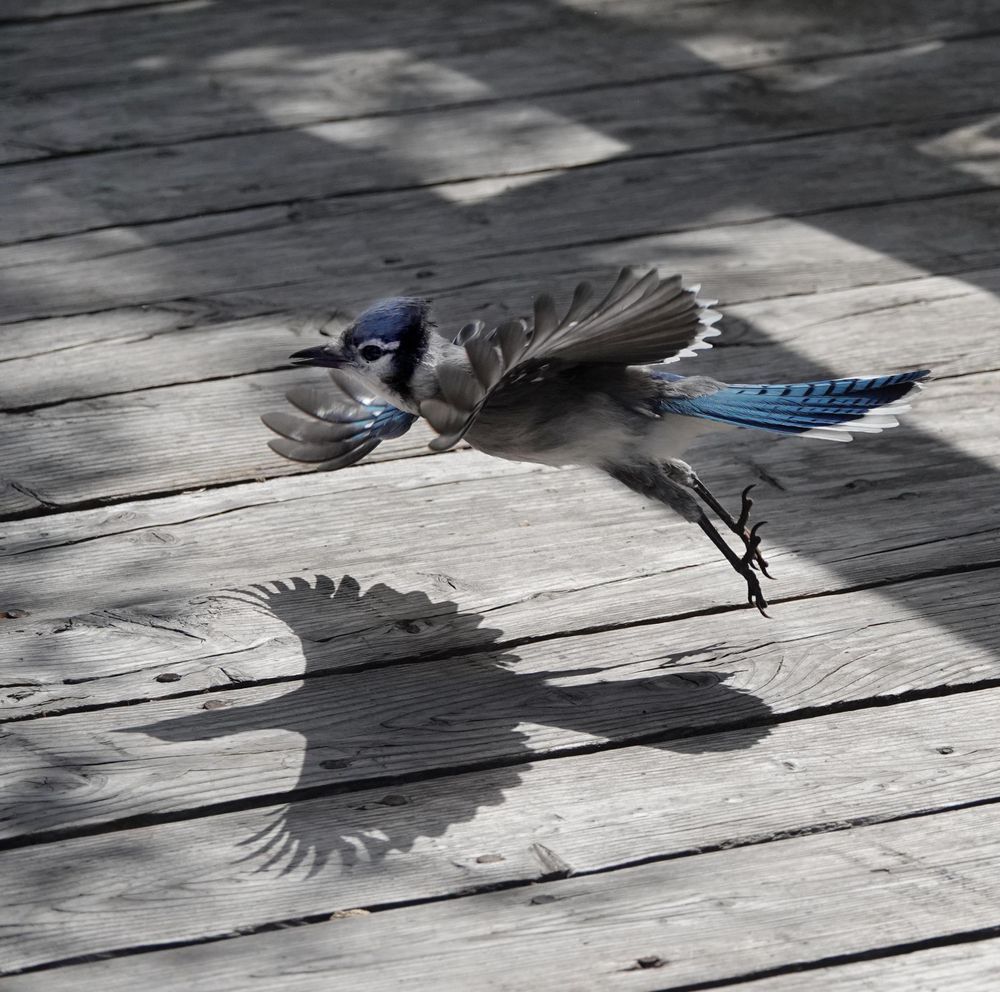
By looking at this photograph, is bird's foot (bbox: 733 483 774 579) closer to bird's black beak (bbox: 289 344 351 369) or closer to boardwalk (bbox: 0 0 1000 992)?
boardwalk (bbox: 0 0 1000 992)

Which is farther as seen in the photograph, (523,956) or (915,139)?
(915,139)

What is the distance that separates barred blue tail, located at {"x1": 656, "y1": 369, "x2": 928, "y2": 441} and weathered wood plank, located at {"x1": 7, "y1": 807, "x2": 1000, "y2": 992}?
82 centimetres

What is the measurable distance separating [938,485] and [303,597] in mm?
1390

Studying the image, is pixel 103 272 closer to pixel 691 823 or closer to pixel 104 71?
pixel 104 71

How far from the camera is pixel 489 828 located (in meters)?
2.40

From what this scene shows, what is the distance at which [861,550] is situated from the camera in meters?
3.13

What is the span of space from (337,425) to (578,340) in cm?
60

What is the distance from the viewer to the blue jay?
2.87m

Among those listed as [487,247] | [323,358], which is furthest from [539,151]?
[323,358]

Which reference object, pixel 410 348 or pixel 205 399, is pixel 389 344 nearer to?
pixel 410 348

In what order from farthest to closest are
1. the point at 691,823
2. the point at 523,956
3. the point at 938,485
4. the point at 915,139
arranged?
the point at 915,139
the point at 938,485
the point at 691,823
the point at 523,956

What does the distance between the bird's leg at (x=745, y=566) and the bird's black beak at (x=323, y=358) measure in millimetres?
752

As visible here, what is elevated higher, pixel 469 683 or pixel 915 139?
pixel 915 139

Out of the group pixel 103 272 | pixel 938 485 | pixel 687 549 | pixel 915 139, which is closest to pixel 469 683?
pixel 687 549
